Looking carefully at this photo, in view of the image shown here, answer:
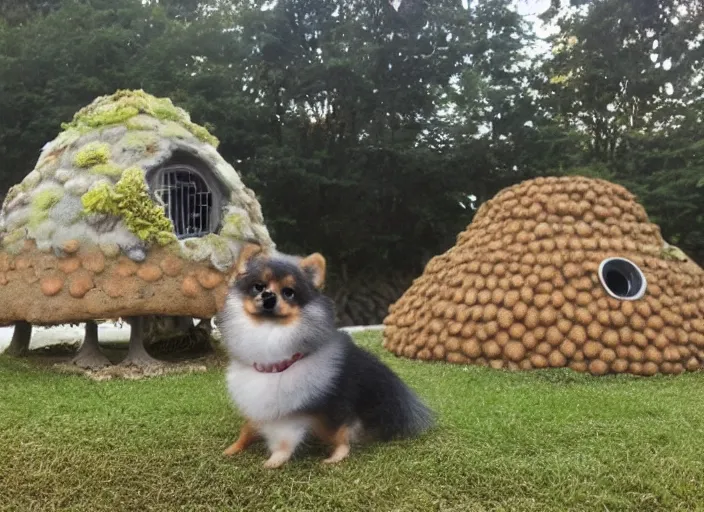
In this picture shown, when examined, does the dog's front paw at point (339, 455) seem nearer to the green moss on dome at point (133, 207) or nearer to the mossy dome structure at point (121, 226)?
the mossy dome structure at point (121, 226)

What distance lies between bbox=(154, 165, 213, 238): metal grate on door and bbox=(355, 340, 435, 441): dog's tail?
2.71m

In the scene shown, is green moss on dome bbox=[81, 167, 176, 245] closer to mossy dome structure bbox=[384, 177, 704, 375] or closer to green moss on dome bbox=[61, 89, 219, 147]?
green moss on dome bbox=[61, 89, 219, 147]

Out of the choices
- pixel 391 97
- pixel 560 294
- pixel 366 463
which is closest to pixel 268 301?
pixel 366 463

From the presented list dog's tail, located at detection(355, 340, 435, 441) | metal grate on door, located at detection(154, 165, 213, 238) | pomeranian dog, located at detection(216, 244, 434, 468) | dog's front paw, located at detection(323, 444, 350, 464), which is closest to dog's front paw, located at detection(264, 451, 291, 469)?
pomeranian dog, located at detection(216, 244, 434, 468)

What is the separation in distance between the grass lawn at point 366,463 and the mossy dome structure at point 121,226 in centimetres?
93

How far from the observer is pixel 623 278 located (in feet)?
16.6

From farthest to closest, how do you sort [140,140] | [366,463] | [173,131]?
[173,131], [140,140], [366,463]

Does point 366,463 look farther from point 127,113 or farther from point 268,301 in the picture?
point 127,113

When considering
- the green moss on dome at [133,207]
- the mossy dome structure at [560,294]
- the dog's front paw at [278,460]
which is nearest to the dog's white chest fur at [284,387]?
the dog's front paw at [278,460]

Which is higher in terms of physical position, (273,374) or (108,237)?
(108,237)

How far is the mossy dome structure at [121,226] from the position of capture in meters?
3.97

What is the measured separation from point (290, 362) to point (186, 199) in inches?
117

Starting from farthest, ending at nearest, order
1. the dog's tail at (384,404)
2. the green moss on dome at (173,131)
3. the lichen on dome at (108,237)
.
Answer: the green moss on dome at (173,131) < the lichen on dome at (108,237) < the dog's tail at (384,404)

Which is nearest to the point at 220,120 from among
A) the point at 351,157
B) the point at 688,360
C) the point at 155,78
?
the point at 155,78
